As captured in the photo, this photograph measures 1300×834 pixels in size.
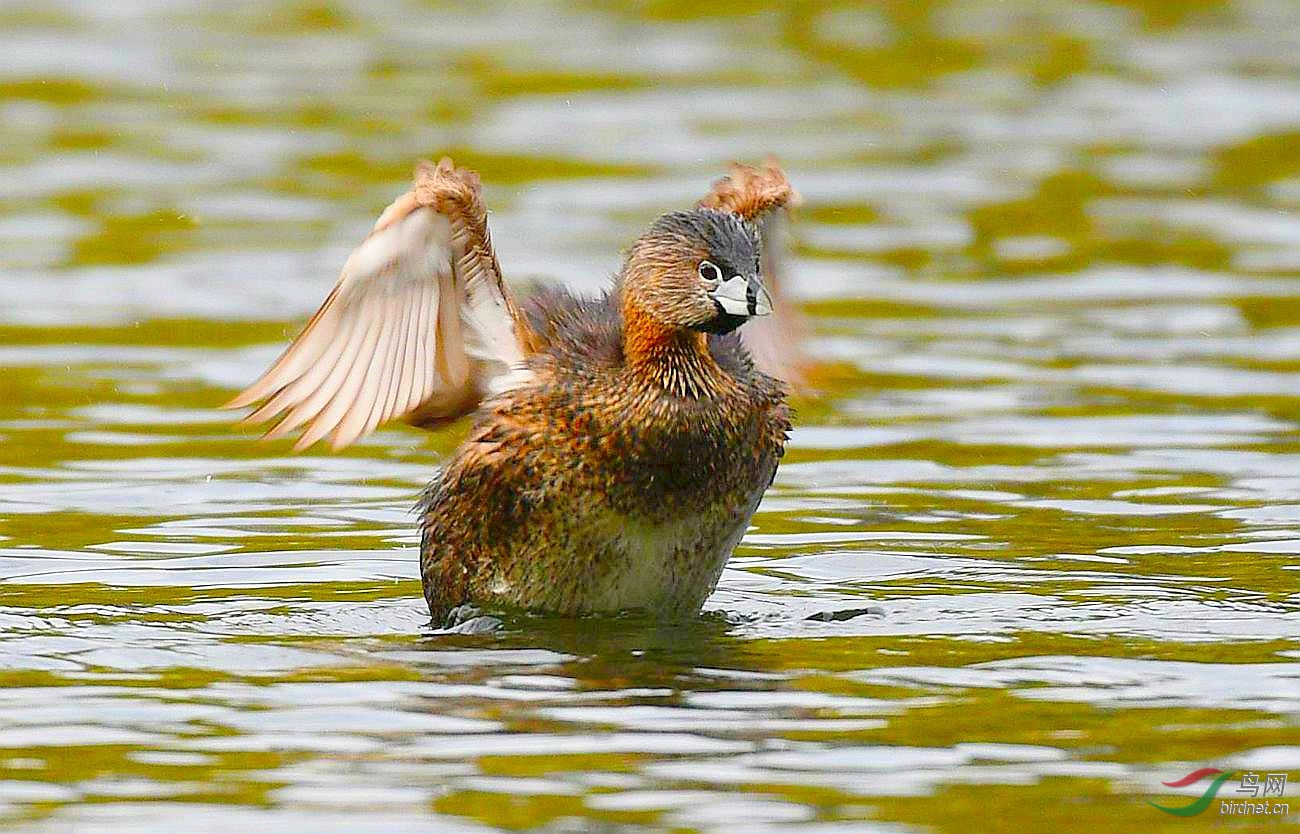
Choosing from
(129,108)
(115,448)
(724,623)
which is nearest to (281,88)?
(129,108)

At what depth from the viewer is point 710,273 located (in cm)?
853

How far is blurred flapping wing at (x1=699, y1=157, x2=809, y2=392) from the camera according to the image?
9.83 meters

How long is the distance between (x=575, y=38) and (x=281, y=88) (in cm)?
312

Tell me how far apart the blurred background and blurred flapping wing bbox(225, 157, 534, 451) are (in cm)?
71

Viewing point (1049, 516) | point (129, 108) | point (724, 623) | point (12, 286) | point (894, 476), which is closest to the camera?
point (724, 623)

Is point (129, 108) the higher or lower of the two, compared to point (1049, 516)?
higher

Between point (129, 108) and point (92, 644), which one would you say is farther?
point (129, 108)

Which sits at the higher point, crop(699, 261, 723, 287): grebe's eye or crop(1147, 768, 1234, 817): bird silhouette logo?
crop(699, 261, 723, 287): grebe's eye

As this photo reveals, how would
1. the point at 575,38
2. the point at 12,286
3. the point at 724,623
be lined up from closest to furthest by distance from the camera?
the point at 724,623
the point at 12,286
the point at 575,38

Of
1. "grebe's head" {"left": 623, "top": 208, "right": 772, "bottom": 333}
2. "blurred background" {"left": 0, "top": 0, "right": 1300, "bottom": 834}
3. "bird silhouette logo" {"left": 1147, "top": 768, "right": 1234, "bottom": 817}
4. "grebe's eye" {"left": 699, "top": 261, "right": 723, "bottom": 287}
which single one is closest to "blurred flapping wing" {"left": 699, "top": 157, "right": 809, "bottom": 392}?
"blurred background" {"left": 0, "top": 0, "right": 1300, "bottom": 834}

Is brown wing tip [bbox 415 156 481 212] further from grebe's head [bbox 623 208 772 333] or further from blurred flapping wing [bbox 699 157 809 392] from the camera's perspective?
blurred flapping wing [bbox 699 157 809 392]

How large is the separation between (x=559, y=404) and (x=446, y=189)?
79 centimetres

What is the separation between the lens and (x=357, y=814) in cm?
625

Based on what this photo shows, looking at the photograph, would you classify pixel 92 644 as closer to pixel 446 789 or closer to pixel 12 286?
pixel 446 789
